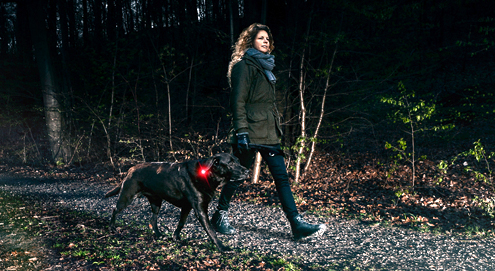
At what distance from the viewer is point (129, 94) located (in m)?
12.1

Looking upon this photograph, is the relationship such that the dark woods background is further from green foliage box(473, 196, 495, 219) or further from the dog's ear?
the dog's ear

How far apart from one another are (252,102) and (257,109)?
3.9 inches

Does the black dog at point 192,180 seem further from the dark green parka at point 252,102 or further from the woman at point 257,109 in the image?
the dark green parka at point 252,102

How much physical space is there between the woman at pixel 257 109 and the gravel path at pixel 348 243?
29cm

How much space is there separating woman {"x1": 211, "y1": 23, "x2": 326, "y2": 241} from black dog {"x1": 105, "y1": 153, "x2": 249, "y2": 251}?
316 millimetres

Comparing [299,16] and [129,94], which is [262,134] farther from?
[129,94]

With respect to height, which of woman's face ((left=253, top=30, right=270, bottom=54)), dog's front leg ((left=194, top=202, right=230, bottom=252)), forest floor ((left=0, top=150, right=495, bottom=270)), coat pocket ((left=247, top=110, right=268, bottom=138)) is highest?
woman's face ((left=253, top=30, right=270, bottom=54))

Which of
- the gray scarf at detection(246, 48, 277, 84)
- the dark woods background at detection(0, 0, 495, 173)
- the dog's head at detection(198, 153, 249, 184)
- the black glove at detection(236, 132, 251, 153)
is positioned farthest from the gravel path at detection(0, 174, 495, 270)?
the dark woods background at detection(0, 0, 495, 173)

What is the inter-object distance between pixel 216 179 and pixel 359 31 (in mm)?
5975

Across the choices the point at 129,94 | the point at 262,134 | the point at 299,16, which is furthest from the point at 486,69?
the point at 262,134

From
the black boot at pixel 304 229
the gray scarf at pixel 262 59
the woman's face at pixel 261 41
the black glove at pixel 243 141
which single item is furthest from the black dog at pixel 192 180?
the woman's face at pixel 261 41

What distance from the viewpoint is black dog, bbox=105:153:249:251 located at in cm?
338

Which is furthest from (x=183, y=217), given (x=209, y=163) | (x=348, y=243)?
(x=348, y=243)

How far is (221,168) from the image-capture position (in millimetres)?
3365
